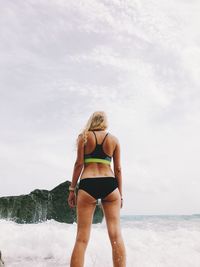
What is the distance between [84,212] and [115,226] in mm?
438

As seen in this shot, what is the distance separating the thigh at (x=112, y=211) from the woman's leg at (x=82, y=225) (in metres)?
0.19

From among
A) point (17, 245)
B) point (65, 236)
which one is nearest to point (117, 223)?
point (17, 245)

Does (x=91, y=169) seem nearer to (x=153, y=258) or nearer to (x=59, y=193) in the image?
(x=153, y=258)

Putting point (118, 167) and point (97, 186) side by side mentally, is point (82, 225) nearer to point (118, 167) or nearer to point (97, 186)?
point (97, 186)

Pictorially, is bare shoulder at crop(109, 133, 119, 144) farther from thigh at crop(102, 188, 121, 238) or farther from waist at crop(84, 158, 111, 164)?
thigh at crop(102, 188, 121, 238)

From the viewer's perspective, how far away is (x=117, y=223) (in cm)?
443

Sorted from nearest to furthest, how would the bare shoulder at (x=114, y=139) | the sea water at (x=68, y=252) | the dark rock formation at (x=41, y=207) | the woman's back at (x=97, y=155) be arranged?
the woman's back at (x=97, y=155)
the bare shoulder at (x=114, y=139)
the sea water at (x=68, y=252)
the dark rock formation at (x=41, y=207)

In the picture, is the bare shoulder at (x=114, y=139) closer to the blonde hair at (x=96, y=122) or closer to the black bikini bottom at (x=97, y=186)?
the blonde hair at (x=96, y=122)

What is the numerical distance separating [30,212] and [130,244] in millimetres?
13696

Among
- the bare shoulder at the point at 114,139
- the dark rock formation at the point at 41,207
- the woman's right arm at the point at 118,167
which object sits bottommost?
the woman's right arm at the point at 118,167

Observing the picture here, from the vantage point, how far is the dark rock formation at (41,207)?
22656 mm

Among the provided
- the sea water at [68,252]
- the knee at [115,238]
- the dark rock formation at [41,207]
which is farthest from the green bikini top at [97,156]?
the dark rock formation at [41,207]

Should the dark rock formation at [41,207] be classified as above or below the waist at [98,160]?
above

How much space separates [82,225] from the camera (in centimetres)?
434
